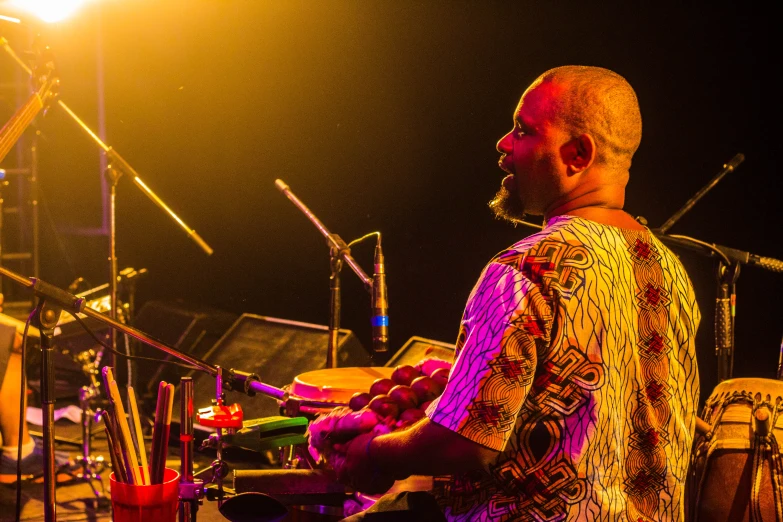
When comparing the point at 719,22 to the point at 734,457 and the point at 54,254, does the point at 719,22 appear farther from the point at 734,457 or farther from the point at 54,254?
the point at 54,254

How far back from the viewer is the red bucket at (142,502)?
1.92 m

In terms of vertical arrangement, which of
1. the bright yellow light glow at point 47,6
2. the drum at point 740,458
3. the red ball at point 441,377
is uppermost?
the bright yellow light glow at point 47,6

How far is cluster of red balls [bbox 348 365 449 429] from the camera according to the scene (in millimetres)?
1645

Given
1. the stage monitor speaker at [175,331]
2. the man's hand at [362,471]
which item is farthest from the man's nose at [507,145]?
the stage monitor speaker at [175,331]

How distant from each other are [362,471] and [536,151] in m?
0.72

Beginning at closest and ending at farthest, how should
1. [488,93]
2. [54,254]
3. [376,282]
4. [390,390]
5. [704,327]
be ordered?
[390,390], [376,282], [704,327], [488,93], [54,254]

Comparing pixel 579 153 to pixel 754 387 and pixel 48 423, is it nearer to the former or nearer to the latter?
pixel 754 387

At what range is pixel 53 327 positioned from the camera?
2.53 metres

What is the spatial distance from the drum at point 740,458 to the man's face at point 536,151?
148 cm

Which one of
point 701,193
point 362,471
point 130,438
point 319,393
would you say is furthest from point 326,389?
point 701,193

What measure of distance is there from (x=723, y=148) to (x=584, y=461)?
326cm

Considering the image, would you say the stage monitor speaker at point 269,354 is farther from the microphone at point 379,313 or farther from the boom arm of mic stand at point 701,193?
the boom arm of mic stand at point 701,193

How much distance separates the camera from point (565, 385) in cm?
143

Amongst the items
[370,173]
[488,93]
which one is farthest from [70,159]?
[488,93]
